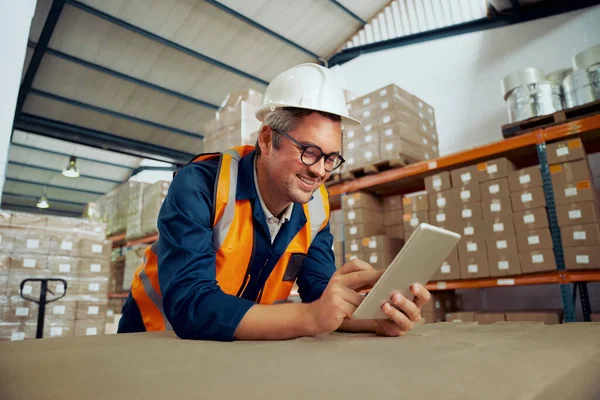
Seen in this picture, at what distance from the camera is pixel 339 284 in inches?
41.6

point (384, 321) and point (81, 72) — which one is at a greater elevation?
point (81, 72)

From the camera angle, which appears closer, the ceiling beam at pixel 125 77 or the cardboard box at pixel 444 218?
the cardboard box at pixel 444 218

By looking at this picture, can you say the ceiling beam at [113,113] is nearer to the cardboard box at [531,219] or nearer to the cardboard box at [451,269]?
the cardboard box at [451,269]

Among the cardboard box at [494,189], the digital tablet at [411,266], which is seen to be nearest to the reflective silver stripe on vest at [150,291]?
the digital tablet at [411,266]

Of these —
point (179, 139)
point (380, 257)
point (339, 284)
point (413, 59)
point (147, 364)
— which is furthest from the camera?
point (179, 139)

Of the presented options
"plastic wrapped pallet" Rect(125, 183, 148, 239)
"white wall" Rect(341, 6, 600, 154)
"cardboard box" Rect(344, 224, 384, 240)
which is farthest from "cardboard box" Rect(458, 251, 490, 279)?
"plastic wrapped pallet" Rect(125, 183, 148, 239)

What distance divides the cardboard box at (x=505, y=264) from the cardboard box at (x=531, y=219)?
237mm

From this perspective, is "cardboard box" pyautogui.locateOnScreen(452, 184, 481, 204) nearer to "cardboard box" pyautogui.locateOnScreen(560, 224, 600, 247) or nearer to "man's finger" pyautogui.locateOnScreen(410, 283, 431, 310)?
"cardboard box" pyautogui.locateOnScreen(560, 224, 600, 247)

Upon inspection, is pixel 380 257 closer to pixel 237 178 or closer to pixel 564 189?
pixel 564 189

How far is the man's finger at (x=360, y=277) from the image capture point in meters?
1.07

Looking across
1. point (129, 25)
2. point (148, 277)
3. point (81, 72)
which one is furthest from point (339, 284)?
point (81, 72)

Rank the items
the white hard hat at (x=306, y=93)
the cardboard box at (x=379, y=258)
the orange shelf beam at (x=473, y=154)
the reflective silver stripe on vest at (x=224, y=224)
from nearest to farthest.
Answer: the reflective silver stripe on vest at (x=224, y=224)
the white hard hat at (x=306, y=93)
the orange shelf beam at (x=473, y=154)
the cardboard box at (x=379, y=258)

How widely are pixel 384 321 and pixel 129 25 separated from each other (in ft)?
24.1

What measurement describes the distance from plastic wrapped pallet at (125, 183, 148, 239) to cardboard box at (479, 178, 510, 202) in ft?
20.4
